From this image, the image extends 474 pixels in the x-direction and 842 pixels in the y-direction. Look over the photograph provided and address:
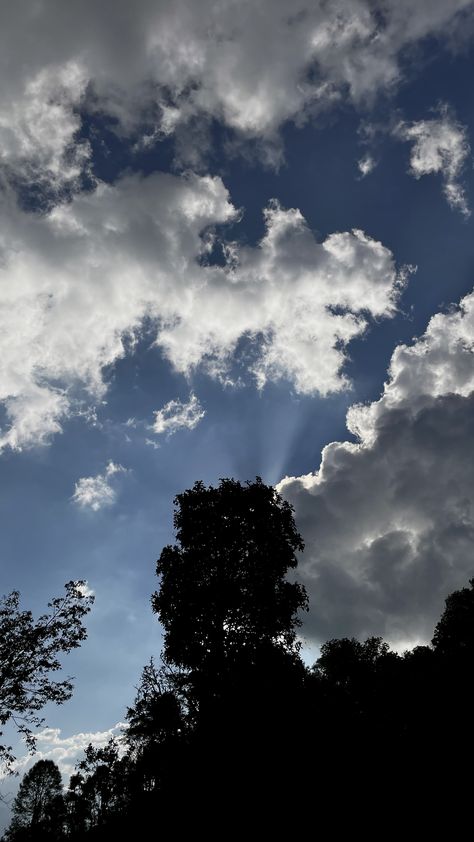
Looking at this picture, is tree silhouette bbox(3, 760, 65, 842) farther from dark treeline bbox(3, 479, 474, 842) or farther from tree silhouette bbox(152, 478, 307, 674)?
tree silhouette bbox(152, 478, 307, 674)

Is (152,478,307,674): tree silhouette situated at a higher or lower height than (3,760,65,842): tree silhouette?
higher

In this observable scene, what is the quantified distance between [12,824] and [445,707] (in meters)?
80.2

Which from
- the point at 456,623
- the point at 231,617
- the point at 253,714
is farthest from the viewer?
the point at 456,623

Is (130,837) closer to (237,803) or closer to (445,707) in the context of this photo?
(237,803)

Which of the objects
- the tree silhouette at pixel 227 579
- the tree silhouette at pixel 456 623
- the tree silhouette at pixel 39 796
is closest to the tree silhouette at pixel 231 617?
the tree silhouette at pixel 227 579

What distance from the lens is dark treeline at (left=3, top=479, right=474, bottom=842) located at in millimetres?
15289

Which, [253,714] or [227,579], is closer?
[253,714]

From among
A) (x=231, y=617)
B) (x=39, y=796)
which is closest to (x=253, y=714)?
(x=231, y=617)

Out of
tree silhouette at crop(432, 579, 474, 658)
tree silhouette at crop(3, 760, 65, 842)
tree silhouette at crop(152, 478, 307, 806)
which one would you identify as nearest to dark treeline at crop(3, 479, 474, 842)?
tree silhouette at crop(152, 478, 307, 806)

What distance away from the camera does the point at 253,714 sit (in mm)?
19047

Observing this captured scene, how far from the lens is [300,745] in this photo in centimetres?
1708

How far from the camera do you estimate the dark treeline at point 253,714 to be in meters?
15.3

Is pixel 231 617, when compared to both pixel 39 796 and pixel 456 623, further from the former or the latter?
pixel 39 796

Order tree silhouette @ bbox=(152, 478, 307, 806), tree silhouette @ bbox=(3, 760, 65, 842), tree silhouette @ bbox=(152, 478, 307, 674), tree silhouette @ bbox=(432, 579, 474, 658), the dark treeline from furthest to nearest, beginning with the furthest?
1. tree silhouette @ bbox=(3, 760, 65, 842)
2. tree silhouette @ bbox=(432, 579, 474, 658)
3. tree silhouette @ bbox=(152, 478, 307, 674)
4. tree silhouette @ bbox=(152, 478, 307, 806)
5. the dark treeline
